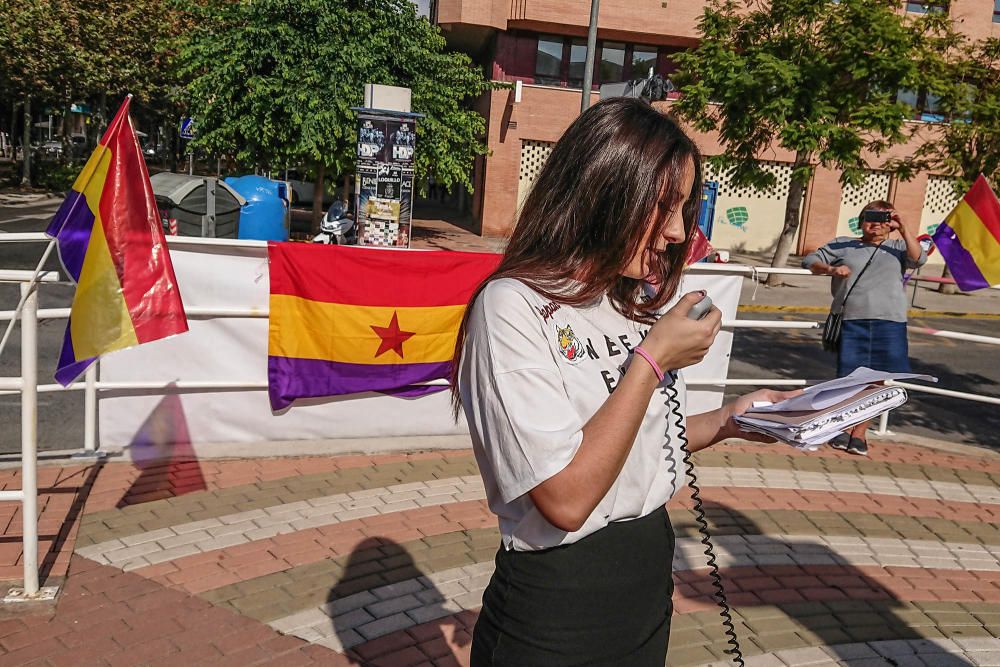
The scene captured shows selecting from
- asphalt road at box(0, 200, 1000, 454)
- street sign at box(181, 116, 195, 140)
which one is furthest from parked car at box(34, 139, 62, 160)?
asphalt road at box(0, 200, 1000, 454)

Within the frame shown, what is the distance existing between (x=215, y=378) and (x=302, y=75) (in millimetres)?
14630

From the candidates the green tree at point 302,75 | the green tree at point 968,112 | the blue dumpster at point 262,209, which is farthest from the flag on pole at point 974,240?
the blue dumpster at point 262,209

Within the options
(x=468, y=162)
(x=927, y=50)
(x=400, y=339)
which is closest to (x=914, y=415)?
(x=400, y=339)

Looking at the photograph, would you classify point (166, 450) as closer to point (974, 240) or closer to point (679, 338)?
point (679, 338)

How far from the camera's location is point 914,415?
9172 mm

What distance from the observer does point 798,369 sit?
36.7 ft

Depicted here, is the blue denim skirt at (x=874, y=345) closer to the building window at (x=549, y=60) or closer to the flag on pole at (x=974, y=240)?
the flag on pole at (x=974, y=240)

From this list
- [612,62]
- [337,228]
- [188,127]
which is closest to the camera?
[337,228]

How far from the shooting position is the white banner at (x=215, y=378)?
5.96 metres

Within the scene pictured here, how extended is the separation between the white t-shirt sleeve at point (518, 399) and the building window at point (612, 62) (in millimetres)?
29640

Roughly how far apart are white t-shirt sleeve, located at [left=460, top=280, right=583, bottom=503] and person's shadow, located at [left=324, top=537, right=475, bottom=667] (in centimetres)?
242

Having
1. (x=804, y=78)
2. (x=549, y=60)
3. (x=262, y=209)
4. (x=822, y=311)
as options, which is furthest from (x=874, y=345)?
(x=549, y=60)

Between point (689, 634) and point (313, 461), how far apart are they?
3.00 m

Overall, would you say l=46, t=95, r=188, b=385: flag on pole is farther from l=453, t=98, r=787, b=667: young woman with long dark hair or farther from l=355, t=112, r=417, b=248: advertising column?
l=355, t=112, r=417, b=248: advertising column
